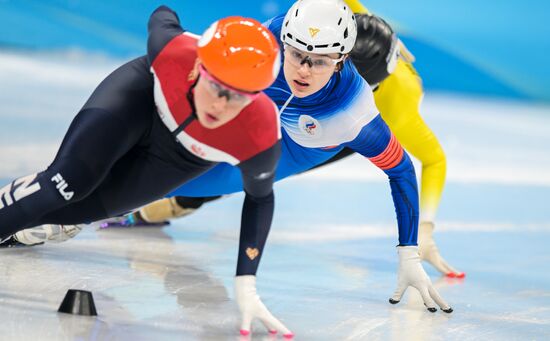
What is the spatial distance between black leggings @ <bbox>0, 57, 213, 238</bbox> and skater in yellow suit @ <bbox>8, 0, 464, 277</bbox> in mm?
1618

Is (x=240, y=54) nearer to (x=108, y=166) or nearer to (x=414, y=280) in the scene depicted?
(x=108, y=166)

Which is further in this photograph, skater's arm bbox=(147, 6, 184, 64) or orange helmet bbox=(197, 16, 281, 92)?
skater's arm bbox=(147, 6, 184, 64)

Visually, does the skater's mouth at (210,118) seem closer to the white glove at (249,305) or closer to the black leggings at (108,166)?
the black leggings at (108,166)

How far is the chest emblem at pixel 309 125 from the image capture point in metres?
4.68

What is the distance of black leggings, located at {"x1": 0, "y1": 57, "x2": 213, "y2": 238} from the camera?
3539 mm

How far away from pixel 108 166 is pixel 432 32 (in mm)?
14692

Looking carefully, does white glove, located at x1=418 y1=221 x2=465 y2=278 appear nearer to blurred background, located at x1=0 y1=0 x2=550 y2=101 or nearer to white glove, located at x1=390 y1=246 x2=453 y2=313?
white glove, located at x1=390 y1=246 x2=453 y2=313

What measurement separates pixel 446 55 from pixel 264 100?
1489cm

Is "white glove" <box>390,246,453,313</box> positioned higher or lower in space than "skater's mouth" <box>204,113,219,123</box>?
lower

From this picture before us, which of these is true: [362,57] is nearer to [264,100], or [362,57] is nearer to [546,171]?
[264,100]

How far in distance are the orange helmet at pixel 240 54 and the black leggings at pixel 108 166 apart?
50 centimetres

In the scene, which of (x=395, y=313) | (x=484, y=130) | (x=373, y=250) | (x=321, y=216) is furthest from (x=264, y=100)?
(x=484, y=130)

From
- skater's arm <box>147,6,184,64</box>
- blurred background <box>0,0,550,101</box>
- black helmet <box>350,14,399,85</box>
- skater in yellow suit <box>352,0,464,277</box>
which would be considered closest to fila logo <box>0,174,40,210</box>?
skater's arm <box>147,6,184,64</box>

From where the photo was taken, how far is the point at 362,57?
5156mm
